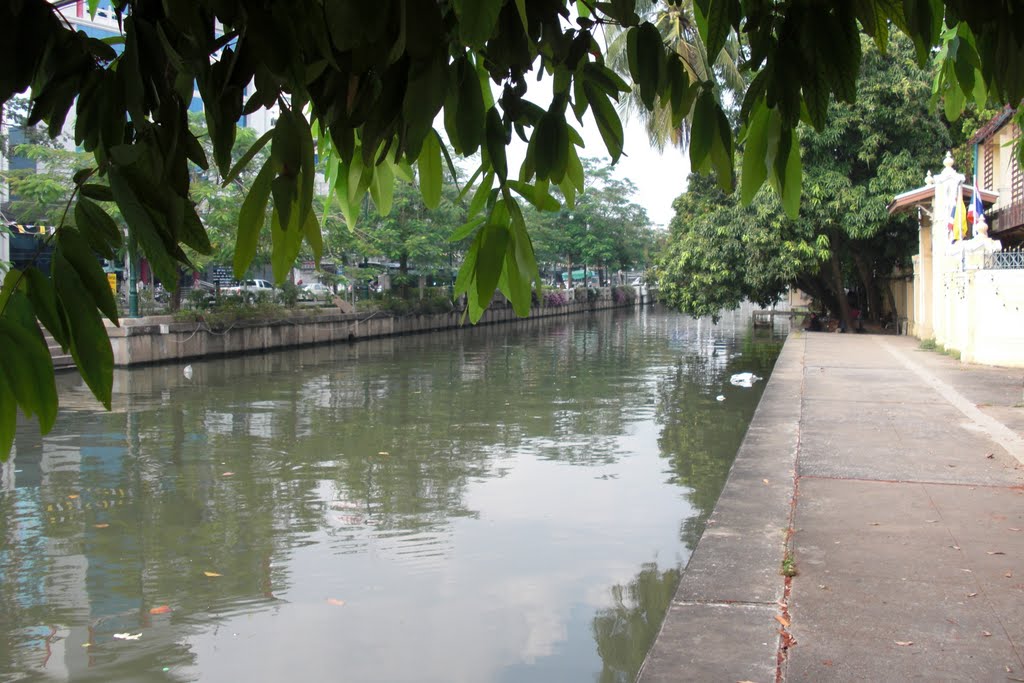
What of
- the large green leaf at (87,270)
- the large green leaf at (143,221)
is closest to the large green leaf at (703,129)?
the large green leaf at (143,221)

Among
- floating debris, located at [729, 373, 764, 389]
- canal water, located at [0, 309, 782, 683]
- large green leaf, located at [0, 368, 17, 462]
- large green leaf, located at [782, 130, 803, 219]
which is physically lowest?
canal water, located at [0, 309, 782, 683]

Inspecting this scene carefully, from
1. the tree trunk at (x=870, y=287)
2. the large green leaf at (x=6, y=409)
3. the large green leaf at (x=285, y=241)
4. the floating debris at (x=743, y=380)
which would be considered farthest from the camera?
the tree trunk at (x=870, y=287)

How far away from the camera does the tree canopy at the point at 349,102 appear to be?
1463 mm

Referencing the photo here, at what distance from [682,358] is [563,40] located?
79.3 feet

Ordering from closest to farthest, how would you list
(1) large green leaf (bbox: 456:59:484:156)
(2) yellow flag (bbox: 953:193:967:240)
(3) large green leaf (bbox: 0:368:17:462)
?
(3) large green leaf (bbox: 0:368:17:462) < (1) large green leaf (bbox: 456:59:484:156) < (2) yellow flag (bbox: 953:193:967:240)

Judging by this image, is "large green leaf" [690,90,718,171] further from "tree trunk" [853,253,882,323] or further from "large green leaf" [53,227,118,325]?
"tree trunk" [853,253,882,323]

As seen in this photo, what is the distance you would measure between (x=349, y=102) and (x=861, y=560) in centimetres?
422

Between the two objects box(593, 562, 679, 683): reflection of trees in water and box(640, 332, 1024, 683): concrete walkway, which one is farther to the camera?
box(593, 562, 679, 683): reflection of trees in water

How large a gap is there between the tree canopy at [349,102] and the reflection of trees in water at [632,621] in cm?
339

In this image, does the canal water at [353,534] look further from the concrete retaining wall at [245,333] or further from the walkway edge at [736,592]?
the concrete retaining wall at [245,333]

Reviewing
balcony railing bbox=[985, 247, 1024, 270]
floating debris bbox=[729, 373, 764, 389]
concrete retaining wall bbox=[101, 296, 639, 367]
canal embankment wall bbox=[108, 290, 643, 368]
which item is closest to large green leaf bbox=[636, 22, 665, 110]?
concrete retaining wall bbox=[101, 296, 639, 367]

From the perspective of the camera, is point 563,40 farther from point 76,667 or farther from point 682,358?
point 682,358

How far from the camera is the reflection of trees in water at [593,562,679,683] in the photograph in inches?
217

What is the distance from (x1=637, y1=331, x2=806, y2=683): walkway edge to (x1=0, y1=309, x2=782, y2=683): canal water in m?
0.76
